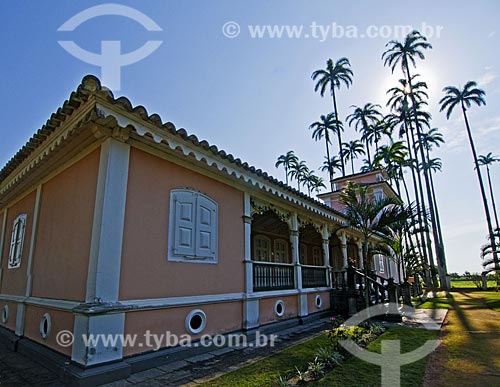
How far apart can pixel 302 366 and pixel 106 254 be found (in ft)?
11.3

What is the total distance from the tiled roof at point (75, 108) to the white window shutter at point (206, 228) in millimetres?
1040

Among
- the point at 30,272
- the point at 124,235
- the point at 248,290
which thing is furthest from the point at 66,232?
the point at 248,290

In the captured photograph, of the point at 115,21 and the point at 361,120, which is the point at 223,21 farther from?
the point at 361,120

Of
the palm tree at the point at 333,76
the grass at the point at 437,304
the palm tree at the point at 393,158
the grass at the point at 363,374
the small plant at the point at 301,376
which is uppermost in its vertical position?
the palm tree at the point at 333,76

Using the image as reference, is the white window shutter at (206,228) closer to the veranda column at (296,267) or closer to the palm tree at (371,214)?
the veranda column at (296,267)

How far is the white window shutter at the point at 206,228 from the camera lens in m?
A: 5.90

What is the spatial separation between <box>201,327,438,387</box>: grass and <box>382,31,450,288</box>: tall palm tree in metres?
22.6

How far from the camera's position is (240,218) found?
7.15m

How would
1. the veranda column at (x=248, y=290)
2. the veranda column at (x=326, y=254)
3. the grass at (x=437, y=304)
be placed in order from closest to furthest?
the veranda column at (x=248, y=290)
the veranda column at (x=326, y=254)
the grass at (x=437, y=304)

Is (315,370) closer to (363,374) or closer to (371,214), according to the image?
(363,374)

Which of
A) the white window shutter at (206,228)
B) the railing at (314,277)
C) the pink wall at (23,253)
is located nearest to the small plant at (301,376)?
the white window shutter at (206,228)

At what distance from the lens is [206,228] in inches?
239

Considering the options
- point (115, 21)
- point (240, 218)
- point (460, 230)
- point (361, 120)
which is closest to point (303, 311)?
point (240, 218)

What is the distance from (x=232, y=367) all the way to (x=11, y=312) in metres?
5.75
